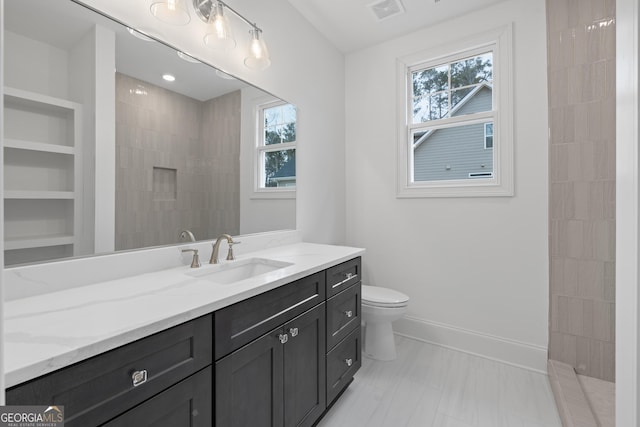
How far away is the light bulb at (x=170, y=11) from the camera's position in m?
1.31

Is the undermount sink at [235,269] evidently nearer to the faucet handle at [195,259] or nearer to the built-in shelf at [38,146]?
the faucet handle at [195,259]

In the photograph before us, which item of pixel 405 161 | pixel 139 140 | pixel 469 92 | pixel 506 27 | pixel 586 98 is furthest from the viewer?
pixel 405 161

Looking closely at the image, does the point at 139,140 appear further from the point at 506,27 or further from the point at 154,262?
the point at 506,27

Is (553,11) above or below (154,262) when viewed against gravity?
above

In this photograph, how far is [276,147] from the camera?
6.84 ft

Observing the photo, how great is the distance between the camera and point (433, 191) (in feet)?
8.11

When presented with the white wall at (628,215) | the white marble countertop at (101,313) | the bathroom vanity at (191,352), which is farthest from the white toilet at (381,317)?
the white wall at (628,215)

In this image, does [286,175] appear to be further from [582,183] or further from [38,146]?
[582,183]

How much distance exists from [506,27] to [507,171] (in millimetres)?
1084

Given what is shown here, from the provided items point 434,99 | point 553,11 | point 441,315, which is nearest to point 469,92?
point 434,99

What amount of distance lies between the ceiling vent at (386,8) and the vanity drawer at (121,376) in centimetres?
244

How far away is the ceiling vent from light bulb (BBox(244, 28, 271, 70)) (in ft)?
3.36

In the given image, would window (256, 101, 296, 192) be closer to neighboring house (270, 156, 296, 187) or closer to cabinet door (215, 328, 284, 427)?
neighboring house (270, 156, 296, 187)

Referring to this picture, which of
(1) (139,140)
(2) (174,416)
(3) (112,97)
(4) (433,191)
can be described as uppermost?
(3) (112,97)
